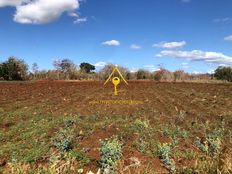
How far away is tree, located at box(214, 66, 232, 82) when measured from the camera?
44662 mm

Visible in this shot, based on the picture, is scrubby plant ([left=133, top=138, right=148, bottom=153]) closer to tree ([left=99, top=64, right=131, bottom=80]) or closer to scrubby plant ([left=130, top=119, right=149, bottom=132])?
scrubby plant ([left=130, top=119, right=149, bottom=132])

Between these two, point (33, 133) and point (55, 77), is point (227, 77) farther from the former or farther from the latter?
point (33, 133)

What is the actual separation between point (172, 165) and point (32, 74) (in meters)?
44.9

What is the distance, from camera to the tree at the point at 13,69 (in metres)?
45.8

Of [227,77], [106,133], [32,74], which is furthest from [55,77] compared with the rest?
[106,133]

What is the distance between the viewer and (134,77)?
49188mm

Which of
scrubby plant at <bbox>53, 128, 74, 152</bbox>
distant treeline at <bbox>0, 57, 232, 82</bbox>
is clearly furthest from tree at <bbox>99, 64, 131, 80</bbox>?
scrubby plant at <bbox>53, 128, 74, 152</bbox>

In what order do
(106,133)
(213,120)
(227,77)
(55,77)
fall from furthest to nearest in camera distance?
(55,77) → (227,77) → (213,120) → (106,133)

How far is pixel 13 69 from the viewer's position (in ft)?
151

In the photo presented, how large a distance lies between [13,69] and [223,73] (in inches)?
1019

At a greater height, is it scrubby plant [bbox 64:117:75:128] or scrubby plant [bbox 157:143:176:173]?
scrubby plant [bbox 64:117:75:128]

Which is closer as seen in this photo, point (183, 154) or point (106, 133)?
point (183, 154)

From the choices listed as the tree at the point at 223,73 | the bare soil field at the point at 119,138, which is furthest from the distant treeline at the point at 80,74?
the bare soil field at the point at 119,138

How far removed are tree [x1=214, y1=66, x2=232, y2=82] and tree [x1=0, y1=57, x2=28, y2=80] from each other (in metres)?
24.5
